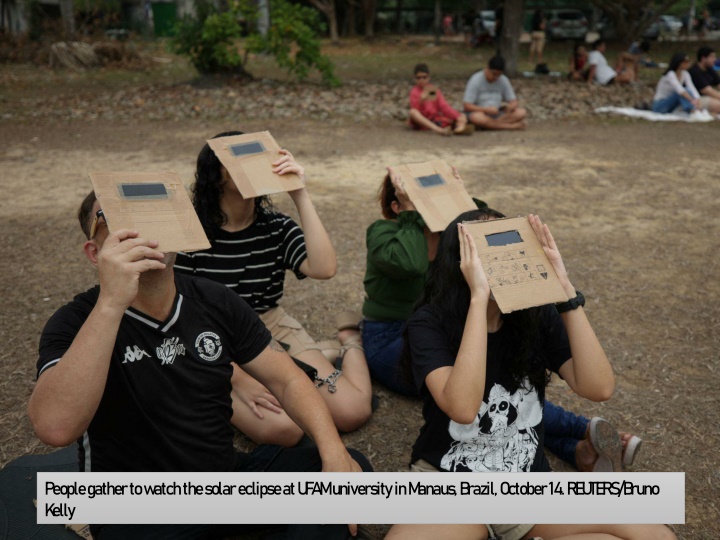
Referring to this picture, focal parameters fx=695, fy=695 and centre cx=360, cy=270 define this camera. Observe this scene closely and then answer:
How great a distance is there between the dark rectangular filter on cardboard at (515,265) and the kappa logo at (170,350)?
961 mm

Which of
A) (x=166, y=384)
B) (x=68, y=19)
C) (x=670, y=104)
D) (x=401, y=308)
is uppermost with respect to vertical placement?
(x=166, y=384)

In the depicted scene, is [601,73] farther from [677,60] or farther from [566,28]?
[566,28]

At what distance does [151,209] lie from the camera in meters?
2.05

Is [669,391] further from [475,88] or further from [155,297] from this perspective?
[475,88]

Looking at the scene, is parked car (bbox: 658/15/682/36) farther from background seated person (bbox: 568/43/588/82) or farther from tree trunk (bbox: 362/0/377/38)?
background seated person (bbox: 568/43/588/82)

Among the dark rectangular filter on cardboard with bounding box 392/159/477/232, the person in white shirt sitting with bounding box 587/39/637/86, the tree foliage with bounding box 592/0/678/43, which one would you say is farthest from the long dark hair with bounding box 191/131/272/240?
the tree foliage with bounding box 592/0/678/43

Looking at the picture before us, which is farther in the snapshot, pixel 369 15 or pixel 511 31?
pixel 369 15

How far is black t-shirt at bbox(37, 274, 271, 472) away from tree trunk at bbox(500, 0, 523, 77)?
581 inches

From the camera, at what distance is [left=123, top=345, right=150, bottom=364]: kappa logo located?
6.66ft

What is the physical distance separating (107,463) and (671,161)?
8.04 meters

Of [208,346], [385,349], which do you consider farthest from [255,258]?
[208,346]

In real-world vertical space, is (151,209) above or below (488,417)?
above

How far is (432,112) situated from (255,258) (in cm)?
742

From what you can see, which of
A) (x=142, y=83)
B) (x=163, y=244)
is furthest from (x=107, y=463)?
(x=142, y=83)
